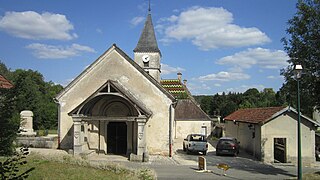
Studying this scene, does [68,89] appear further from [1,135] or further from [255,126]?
[1,135]

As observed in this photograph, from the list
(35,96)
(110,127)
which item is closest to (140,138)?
(110,127)

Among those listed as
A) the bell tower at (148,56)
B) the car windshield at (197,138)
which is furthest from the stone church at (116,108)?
the bell tower at (148,56)

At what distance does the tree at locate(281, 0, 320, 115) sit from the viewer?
16109 millimetres

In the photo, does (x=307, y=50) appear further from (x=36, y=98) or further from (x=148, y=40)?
(x=148, y=40)

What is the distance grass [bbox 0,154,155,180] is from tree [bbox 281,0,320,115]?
9.09 meters

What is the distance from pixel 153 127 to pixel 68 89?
7.34m

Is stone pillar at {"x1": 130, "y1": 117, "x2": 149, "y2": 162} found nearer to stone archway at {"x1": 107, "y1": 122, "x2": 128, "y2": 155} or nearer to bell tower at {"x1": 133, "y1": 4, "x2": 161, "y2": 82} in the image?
stone archway at {"x1": 107, "y1": 122, "x2": 128, "y2": 155}

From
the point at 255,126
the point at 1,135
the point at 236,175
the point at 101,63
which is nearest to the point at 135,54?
the point at 101,63

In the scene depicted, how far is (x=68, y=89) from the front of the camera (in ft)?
81.4

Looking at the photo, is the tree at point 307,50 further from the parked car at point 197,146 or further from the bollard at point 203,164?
the parked car at point 197,146

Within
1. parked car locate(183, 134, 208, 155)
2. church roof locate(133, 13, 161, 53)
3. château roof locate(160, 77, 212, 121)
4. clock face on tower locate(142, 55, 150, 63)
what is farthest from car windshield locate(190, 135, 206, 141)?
château roof locate(160, 77, 212, 121)

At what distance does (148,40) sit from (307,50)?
74.7 ft

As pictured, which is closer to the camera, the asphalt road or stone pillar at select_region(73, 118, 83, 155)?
the asphalt road

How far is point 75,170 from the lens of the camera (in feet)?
47.1
